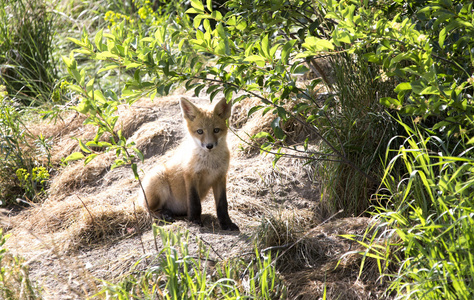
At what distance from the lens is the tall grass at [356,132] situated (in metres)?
3.97

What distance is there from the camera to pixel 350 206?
407 centimetres

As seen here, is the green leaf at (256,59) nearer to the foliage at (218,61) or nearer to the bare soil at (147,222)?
the foliage at (218,61)

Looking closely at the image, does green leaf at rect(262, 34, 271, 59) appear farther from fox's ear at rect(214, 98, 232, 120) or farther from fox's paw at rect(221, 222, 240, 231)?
fox's paw at rect(221, 222, 240, 231)

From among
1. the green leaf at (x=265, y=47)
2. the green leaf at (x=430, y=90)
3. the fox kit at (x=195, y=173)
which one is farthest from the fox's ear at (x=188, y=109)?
the green leaf at (x=430, y=90)

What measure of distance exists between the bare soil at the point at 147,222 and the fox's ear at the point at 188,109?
2.73 feet

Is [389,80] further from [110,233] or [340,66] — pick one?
[110,233]

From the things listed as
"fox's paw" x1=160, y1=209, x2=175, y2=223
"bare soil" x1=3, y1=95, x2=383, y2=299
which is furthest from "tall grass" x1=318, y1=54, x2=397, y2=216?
"fox's paw" x1=160, y1=209, x2=175, y2=223

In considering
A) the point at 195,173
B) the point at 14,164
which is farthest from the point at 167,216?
the point at 14,164

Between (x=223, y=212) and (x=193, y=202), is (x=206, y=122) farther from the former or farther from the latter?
(x=223, y=212)

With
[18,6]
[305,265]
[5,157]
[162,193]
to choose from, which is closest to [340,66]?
[305,265]

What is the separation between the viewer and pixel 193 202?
14.5 feet

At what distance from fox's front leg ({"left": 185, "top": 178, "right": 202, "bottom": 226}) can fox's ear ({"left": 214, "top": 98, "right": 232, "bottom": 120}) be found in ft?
2.30

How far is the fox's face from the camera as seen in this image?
450cm

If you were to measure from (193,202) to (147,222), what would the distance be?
467 mm
